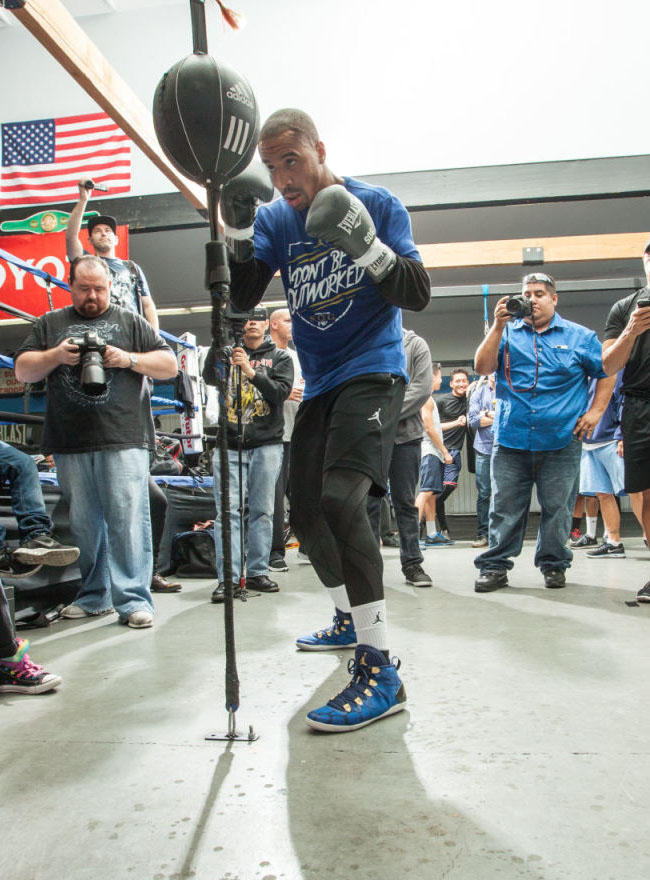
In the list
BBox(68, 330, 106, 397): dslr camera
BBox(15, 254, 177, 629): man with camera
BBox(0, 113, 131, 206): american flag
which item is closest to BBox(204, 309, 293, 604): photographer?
BBox(15, 254, 177, 629): man with camera

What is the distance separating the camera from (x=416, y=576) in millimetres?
3412

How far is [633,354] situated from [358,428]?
200cm

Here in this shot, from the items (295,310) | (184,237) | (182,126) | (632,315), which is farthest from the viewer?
(184,237)

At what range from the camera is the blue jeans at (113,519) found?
2.67m

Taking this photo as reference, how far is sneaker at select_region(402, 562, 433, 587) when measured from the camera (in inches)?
133

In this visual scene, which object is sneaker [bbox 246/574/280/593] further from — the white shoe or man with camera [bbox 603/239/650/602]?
man with camera [bbox 603/239/650/602]

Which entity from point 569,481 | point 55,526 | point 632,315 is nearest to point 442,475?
point 569,481

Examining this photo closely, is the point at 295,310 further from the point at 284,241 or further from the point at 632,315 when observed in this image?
the point at 632,315

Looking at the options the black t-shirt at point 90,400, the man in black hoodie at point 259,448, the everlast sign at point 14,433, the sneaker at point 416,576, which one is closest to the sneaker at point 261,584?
the man in black hoodie at point 259,448

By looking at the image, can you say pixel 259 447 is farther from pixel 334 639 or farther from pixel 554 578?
pixel 554 578

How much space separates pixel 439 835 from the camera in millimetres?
992

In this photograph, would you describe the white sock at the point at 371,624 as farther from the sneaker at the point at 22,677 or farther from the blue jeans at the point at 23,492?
the blue jeans at the point at 23,492

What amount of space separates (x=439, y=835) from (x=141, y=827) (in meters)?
0.47

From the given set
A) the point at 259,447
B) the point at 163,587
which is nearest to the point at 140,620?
the point at 163,587
